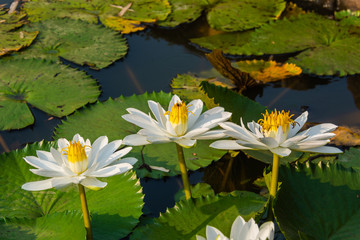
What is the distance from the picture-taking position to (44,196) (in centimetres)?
163

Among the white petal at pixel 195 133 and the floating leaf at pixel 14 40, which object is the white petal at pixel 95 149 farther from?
the floating leaf at pixel 14 40

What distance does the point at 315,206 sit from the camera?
57.4 inches

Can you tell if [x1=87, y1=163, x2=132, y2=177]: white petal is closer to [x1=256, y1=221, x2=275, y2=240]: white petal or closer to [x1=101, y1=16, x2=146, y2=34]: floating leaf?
[x1=256, y1=221, x2=275, y2=240]: white petal

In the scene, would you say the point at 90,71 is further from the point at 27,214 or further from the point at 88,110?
the point at 27,214

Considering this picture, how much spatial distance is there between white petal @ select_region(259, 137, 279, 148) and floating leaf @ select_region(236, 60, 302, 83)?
1.43m

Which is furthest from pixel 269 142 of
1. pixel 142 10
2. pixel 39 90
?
pixel 142 10

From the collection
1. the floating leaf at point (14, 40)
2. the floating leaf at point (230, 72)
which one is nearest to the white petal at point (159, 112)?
the floating leaf at point (230, 72)

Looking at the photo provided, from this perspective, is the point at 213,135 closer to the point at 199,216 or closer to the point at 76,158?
the point at 199,216

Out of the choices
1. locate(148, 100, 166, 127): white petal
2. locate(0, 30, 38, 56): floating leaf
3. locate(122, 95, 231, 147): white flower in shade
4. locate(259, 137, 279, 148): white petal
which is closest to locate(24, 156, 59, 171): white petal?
locate(122, 95, 231, 147): white flower in shade

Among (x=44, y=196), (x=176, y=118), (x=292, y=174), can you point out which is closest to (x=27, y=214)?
(x=44, y=196)

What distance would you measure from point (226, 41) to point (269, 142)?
195 cm

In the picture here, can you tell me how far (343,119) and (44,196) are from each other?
5.50 feet

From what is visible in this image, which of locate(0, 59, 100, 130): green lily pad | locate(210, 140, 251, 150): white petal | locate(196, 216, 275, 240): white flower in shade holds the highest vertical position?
locate(210, 140, 251, 150): white petal

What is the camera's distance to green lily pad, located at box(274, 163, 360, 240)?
1414mm
